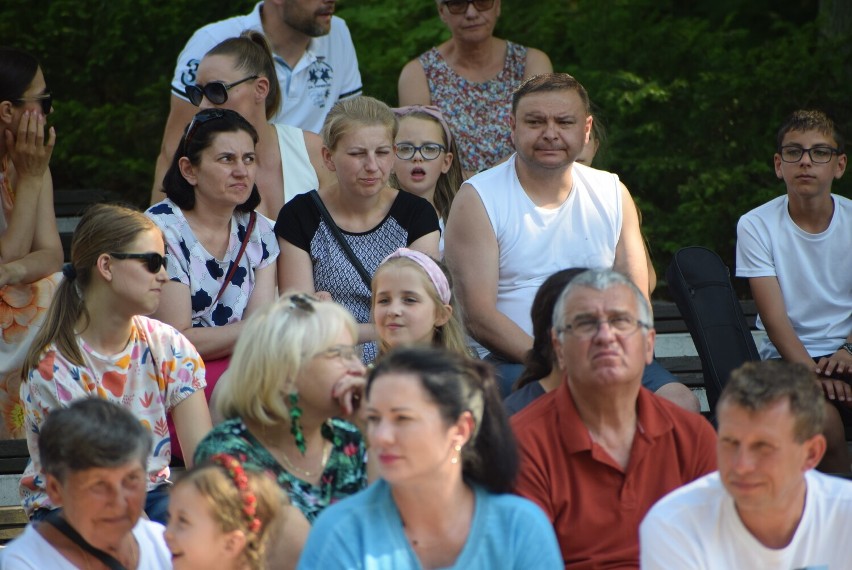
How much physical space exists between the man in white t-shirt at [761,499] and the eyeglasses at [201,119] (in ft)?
7.86

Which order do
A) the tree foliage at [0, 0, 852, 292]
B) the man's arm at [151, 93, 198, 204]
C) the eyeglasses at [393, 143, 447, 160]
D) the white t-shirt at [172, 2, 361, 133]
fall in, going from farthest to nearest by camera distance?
1. the tree foliage at [0, 0, 852, 292]
2. the white t-shirt at [172, 2, 361, 133]
3. the eyeglasses at [393, 143, 447, 160]
4. the man's arm at [151, 93, 198, 204]

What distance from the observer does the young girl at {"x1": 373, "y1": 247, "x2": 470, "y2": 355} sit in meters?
3.85

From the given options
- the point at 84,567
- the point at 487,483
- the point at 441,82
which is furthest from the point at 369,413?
the point at 441,82

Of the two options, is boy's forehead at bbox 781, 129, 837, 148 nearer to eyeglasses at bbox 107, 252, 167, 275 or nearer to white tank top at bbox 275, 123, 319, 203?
white tank top at bbox 275, 123, 319, 203

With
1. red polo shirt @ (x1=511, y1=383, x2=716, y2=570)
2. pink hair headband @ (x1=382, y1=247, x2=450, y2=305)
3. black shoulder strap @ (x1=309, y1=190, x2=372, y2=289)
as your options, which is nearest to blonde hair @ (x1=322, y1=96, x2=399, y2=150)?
black shoulder strap @ (x1=309, y1=190, x2=372, y2=289)

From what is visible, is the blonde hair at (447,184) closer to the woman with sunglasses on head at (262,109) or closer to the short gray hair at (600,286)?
the woman with sunglasses on head at (262,109)

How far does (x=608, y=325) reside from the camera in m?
3.03

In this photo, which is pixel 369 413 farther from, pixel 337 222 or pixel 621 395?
pixel 337 222

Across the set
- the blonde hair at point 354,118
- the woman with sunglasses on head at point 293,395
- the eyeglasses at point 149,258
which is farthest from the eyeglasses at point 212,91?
the woman with sunglasses on head at point 293,395

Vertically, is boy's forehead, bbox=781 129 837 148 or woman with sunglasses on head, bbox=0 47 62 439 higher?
boy's forehead, bbox=781 129 837 148

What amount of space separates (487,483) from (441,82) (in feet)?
10.7

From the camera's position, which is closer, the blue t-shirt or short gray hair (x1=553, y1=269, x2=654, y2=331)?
the blue t-shirt

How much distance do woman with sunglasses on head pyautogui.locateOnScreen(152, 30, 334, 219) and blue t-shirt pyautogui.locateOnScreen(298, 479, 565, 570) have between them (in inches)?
102

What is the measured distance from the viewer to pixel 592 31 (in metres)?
6.37
